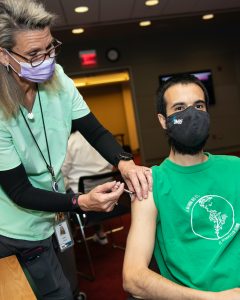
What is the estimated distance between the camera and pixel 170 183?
4.24 ft

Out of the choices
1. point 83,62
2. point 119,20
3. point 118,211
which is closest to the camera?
point 118,211

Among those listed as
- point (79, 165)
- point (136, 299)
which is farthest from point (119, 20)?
point (136, 299)

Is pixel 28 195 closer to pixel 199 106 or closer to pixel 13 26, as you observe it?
pixel 13 26

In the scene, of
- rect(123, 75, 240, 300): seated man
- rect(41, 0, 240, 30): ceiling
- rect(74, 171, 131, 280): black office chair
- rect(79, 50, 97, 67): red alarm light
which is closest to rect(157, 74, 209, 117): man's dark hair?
rect(123, 75, 240, 300): seated man

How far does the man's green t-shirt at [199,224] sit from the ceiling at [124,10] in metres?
4.17

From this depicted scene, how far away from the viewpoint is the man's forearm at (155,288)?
1.06m

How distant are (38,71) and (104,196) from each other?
1.86 feet

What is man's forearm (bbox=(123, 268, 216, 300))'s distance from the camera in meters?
1.06

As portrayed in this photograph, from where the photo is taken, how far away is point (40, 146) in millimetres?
1418

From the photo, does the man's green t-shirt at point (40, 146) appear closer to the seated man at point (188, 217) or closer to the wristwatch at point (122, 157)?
the wristwatch at point (122, 157)

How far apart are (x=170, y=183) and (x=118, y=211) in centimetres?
170

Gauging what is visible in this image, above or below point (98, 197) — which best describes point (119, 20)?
above

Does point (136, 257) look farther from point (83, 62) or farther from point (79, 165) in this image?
point (83, 62)

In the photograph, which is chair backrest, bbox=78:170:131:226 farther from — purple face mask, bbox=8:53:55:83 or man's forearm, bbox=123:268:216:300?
man's forearm, bbox=123:268:216:300
